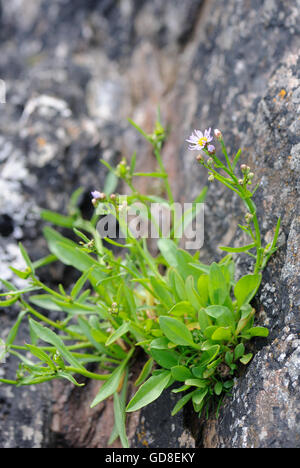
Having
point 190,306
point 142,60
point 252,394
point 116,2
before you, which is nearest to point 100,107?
point 142,60

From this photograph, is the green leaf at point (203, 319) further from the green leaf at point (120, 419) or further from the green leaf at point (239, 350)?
the green leaf at point (120, 419)

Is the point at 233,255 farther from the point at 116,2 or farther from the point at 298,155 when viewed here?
the point at 116,2

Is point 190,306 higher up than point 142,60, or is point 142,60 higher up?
point 142,60

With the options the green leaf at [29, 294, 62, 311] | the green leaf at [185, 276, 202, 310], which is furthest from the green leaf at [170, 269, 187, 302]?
the green leaf at [29, 294, 62, 311]

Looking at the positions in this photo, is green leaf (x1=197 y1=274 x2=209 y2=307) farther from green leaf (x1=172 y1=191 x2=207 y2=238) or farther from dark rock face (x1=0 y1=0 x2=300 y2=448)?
green leaf (x1=172 y1=191 x2=207 y2=238)

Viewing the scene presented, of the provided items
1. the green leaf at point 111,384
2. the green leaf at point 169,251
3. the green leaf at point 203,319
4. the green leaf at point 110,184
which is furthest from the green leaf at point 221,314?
the green leaf at point 110,184

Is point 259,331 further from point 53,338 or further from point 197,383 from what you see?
point 53,338

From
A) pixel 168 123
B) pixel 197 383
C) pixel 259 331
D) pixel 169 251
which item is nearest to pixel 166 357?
pixel 197 383

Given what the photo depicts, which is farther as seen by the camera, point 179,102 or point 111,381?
point 179,102
